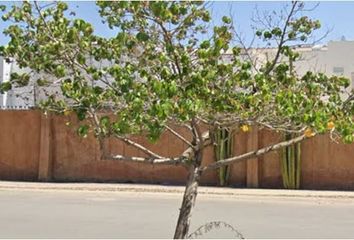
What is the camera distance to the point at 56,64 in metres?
4.00

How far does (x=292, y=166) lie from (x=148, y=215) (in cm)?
617

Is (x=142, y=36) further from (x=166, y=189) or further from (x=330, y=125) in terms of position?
(x=166, y=189)

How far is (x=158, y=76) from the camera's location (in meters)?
3.63

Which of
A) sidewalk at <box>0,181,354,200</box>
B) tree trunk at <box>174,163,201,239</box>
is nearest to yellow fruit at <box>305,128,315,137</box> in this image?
tree trunk at <box>174,163,201,239</box>

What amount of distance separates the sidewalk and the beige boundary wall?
0.58m

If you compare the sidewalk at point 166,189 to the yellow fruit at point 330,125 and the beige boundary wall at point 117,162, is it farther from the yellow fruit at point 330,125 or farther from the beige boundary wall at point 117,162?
the yellow fruit at point 330,125

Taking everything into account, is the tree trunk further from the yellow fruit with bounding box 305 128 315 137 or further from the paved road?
the paved road

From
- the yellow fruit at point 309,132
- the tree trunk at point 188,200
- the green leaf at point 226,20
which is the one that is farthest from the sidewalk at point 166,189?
the green leaf at point 226,20

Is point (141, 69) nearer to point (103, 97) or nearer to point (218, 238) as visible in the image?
point (103, 97)

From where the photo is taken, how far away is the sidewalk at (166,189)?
598 inches

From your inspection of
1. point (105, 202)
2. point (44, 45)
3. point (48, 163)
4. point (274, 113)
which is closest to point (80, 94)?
point (44, 45)

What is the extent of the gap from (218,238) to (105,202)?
5786 mm

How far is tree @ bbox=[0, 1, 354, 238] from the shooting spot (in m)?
3.39

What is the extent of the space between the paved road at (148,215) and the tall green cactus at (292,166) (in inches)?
67.4
